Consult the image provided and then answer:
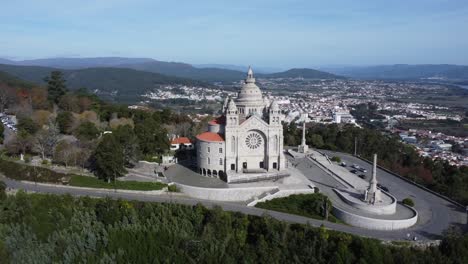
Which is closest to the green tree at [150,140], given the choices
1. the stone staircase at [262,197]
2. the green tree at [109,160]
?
the green tree at [109,160]

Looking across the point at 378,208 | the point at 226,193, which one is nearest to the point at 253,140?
the point at 226,193

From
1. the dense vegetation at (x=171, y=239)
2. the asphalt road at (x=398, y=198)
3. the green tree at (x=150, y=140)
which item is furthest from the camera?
the green tree at (x=150, y=140)

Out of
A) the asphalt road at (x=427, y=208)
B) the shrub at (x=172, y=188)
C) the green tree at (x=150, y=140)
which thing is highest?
the green tree at (x=150, y=140)

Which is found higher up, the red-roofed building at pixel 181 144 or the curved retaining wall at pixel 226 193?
the red-roofed building at pixel 181 144

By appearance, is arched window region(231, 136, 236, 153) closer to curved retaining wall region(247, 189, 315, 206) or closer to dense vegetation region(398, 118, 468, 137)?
curved retaining wall region(247, 189, 315, 206)

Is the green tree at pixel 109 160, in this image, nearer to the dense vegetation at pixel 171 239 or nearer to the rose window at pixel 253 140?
the dense vegetation at pixel 171 239

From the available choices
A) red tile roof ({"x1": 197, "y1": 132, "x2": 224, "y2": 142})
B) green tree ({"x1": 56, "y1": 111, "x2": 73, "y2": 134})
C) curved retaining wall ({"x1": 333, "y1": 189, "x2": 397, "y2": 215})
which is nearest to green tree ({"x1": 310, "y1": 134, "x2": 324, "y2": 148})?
red tile roof ({"x1": 197, "y1": 132, "x2": 224, "y2": 142})

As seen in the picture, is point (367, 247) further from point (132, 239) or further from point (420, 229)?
point (132, 239)
